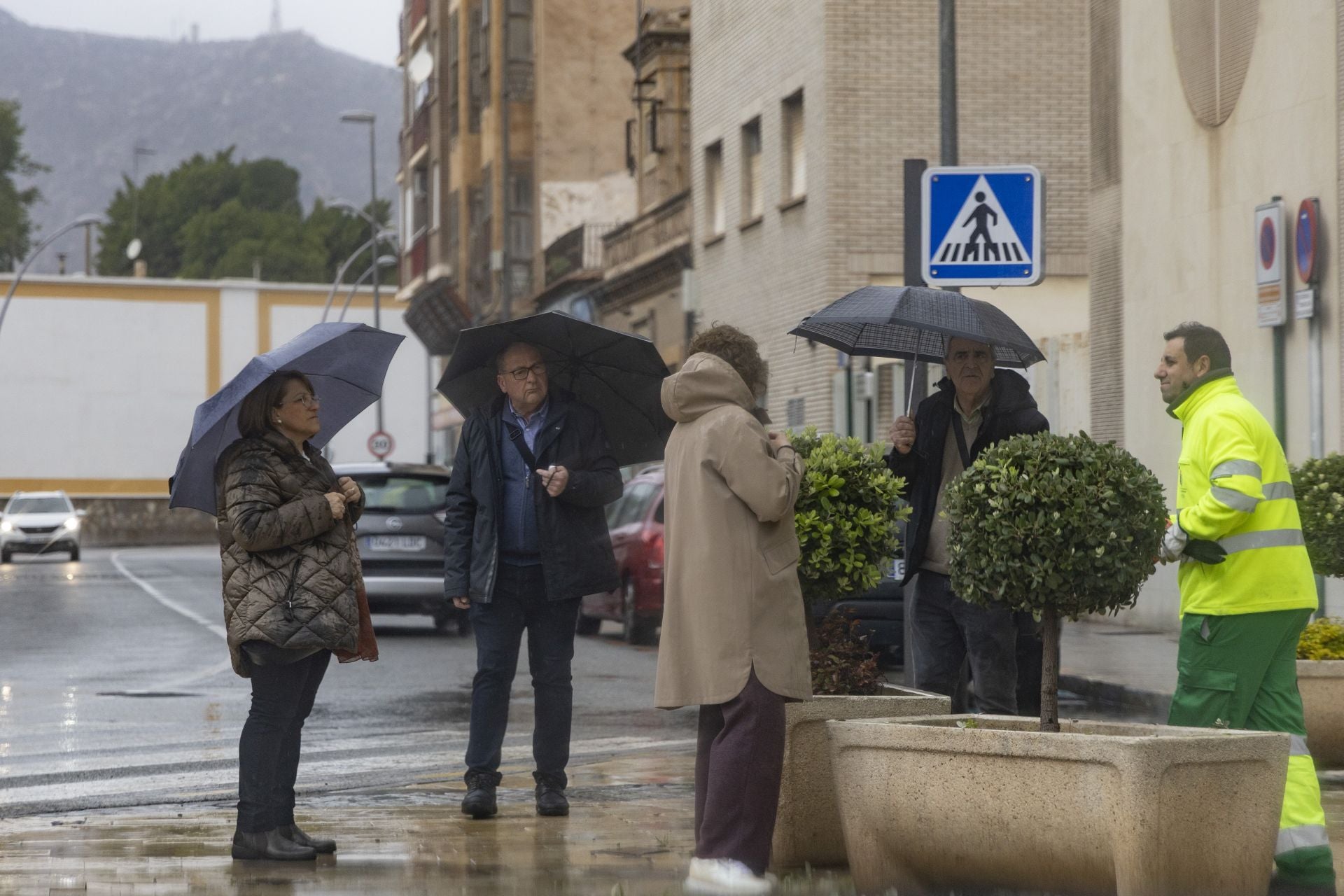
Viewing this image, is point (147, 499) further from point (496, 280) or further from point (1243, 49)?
point (1243, 49)

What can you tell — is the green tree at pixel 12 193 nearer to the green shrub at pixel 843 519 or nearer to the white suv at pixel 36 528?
the white suv at pixel 36 528

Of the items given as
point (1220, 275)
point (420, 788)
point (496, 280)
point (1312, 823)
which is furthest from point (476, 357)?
point (496, 280)

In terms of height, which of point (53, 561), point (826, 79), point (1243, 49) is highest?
point (826, 79)

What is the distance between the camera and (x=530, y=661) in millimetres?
8562

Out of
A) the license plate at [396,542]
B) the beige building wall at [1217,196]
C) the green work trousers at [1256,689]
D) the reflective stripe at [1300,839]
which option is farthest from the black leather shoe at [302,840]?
the license plate at [396,542]

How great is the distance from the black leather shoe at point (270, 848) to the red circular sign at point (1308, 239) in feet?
35.2

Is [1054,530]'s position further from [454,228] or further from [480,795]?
[454,228]

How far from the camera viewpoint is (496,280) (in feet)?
159

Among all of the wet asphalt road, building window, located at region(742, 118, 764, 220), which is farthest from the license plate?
building window, located at region(742, 118, 764, 220)

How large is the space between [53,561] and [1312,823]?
4451cm

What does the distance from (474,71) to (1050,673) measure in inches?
1790

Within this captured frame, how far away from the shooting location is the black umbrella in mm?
8805

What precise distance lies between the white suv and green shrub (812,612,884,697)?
140ft

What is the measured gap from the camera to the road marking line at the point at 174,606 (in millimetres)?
22672
